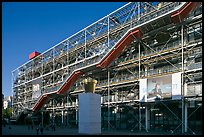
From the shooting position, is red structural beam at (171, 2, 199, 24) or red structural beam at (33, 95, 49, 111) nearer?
red structural beam at (171, 2, 199, 24)

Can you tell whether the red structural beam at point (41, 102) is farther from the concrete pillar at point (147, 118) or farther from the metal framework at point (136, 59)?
the concrete pillar at point (147, 118)

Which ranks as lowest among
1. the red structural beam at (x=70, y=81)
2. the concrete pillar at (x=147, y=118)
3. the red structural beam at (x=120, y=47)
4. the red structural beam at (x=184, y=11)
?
the concrete pillar at (x=147, y=118)

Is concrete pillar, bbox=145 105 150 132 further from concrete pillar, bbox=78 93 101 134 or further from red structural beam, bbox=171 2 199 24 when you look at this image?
red structural beam, bbox=171 2 199 24

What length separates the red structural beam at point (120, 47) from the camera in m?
27.0

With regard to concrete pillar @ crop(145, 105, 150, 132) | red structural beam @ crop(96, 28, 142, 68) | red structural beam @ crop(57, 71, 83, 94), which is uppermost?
red structural beam @ crop(96, 28, 142, 68)

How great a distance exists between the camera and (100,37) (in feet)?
111

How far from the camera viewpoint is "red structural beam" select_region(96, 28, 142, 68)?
88.7 ft

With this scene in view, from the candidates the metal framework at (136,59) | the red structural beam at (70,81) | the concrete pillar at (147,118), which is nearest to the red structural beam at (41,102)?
the metal framework at (136,59)

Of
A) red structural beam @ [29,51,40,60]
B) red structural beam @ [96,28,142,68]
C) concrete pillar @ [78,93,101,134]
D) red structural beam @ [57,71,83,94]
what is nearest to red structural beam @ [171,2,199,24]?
red structural beam @ [96,28,142,68]

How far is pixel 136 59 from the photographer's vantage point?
91.5ft

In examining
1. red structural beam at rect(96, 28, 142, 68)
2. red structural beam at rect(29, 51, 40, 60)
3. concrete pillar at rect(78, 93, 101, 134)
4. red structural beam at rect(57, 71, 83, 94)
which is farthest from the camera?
red structural beam at rect(29, 51, 40, 60)

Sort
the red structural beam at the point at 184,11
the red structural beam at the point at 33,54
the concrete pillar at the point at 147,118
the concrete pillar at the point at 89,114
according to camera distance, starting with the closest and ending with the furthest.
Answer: the concrete pillar at the point at 89,114, the red structural beam at the point at 184,11, the concrete pillar at the point at 147,118, the red structural beam at the point at 33,54

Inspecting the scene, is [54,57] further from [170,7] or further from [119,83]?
[170,7]

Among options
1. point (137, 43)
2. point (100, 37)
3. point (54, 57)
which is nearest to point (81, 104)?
point (137, 43)
